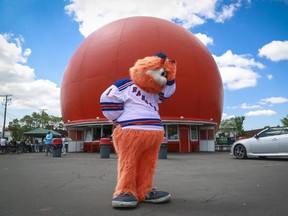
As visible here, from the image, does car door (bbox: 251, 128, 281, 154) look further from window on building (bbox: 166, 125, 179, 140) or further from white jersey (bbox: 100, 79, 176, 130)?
white jersey (bbox: 100, 79, 176, 130)

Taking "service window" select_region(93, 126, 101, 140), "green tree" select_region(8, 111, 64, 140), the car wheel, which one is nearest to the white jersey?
the car wheel

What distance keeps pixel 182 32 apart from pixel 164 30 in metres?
1.73

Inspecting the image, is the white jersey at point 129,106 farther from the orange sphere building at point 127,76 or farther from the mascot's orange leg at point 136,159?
the orange sphere building at point 127,76

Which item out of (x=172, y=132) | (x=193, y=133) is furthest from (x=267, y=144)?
(x=193, y=133)

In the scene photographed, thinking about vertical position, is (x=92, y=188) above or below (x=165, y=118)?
below

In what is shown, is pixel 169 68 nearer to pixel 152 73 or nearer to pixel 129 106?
pixel 152 73

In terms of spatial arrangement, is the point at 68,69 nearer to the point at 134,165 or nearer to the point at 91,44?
the point at 91,44

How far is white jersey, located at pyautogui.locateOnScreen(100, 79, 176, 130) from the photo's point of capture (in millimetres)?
3635

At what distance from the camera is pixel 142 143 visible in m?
3.53

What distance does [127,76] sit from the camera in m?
17.6

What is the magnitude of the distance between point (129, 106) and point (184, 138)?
1558cm

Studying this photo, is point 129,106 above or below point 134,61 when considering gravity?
below

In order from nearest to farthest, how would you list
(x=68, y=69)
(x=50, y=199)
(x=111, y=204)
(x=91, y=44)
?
(x=111, y=204), (x=50, y=199), (x=91, y=44), (x=68, y=69)

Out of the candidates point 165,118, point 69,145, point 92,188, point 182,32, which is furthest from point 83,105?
point 92,188
